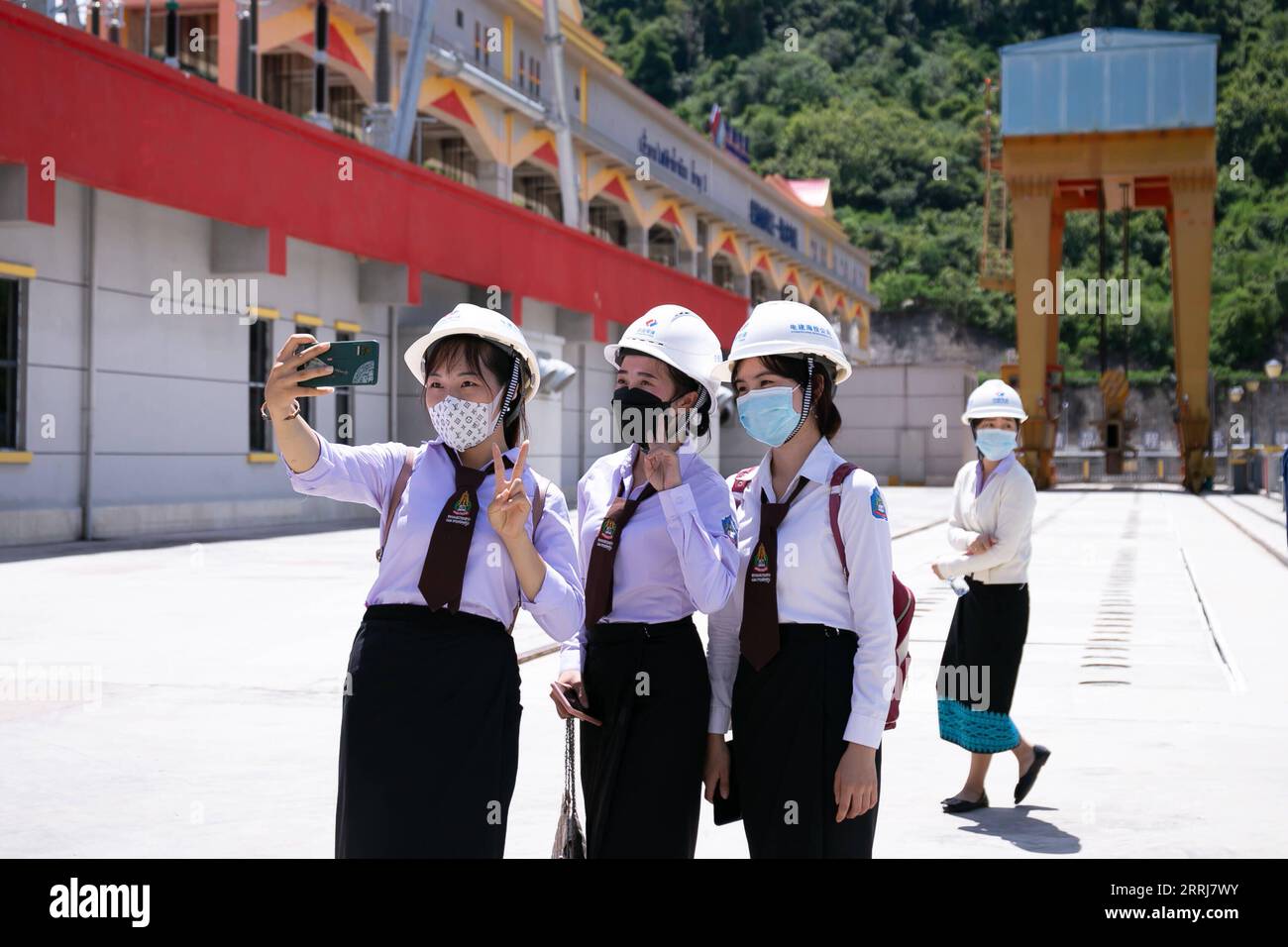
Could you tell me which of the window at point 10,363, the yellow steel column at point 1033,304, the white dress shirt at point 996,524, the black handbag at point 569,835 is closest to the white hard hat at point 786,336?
the black handbag at point 569,835

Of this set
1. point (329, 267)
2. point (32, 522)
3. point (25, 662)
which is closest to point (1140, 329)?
point (329, 267)

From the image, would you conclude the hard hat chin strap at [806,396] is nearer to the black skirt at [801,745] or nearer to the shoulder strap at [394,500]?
the black skirt at [801,745]

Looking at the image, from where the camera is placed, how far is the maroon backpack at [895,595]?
355 cm

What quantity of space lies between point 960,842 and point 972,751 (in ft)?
2.34

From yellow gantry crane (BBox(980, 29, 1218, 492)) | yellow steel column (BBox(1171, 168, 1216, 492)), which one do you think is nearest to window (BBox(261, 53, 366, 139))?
yellow gantry crane (BBox(980, 29, 1218, 492))

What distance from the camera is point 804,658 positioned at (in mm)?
3545

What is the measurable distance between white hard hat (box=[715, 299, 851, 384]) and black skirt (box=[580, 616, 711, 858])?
0.71 m

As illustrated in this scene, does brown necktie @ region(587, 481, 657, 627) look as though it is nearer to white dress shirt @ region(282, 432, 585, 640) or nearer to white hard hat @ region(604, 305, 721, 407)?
white dress shirt @ region(282, 432, 585, 640)

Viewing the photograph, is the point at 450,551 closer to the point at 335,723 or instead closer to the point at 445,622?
the point at 445,622

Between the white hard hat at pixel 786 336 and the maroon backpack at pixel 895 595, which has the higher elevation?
the white hard hat at pixel 786 336

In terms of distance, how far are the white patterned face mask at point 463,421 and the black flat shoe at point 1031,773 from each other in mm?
3768

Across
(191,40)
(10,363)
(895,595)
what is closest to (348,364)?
(895,595)

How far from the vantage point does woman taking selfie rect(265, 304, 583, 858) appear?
3344 mm

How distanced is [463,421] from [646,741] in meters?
0.88
